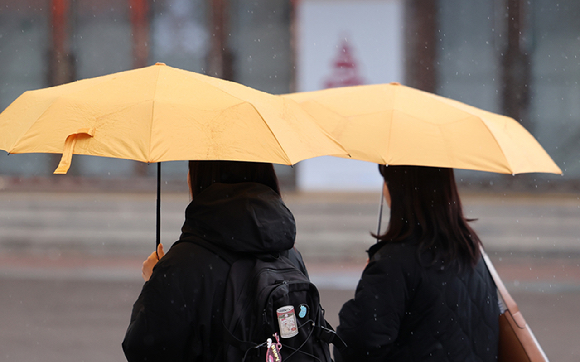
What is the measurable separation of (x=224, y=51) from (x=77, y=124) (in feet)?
34.7

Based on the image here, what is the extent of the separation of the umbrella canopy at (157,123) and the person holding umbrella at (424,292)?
49 centimetres

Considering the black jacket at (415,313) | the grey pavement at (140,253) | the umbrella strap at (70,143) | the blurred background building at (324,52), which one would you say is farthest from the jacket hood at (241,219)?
the blurred background building at (324,52)

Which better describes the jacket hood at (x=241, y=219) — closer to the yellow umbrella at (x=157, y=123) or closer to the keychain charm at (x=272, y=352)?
the yellow umbrella at (x=157, y=123)

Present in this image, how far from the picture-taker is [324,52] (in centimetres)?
1154

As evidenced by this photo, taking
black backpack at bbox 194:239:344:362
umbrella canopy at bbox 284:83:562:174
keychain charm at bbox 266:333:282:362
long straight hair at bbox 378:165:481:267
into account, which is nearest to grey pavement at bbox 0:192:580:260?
umbrella canopy at bbox 284:83:562:174

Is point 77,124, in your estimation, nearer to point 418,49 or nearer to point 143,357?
point 143,357

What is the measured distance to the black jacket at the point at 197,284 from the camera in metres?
1.59

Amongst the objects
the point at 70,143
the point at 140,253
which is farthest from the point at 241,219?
the point at 140,253

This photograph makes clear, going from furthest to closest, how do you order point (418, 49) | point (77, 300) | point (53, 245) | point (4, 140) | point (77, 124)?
point (418, 49)
point (53, 245)
point (77, 300)
point (4, 140)
point (77, 124)

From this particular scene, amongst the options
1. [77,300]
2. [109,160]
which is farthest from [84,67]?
[77,300]

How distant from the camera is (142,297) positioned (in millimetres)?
1623

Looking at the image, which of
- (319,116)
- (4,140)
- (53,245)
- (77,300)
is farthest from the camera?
(53,245)

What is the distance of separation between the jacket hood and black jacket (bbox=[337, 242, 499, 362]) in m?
0.59

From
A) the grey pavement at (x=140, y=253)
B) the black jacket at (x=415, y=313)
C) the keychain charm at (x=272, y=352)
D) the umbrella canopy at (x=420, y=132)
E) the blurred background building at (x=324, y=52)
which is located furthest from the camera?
the blurred background building at (x=324, y=52)
